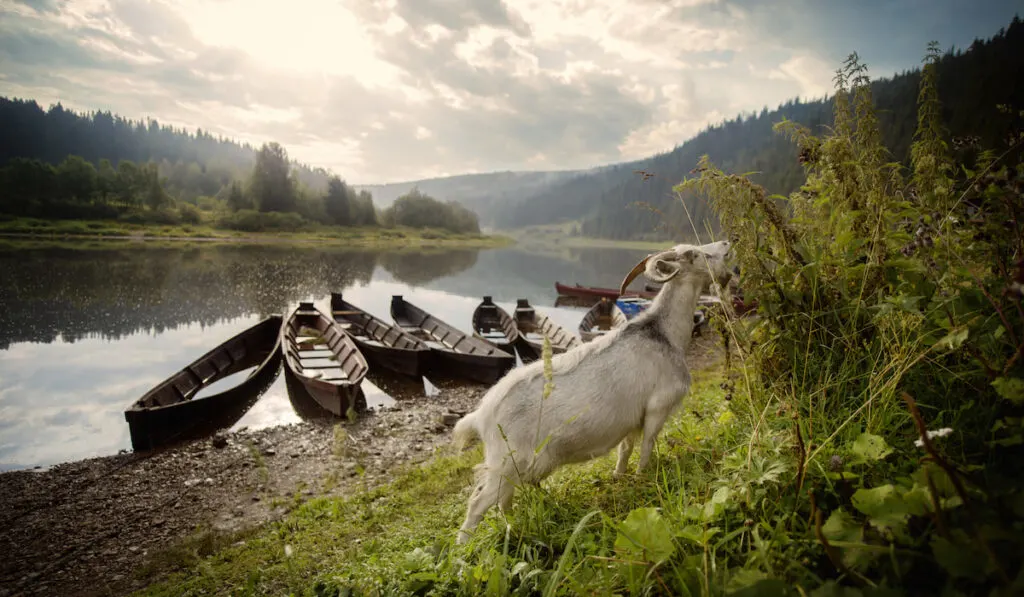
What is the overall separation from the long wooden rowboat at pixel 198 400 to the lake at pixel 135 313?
507 millimetres

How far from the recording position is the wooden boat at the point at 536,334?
17188 mm

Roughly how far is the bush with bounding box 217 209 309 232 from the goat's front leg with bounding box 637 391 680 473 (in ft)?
344

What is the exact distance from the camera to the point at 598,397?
3414 millimetres

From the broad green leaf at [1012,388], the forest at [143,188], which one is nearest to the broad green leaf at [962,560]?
the broad green leaf at [1012,388]

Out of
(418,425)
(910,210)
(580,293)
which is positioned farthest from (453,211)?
(910,210)

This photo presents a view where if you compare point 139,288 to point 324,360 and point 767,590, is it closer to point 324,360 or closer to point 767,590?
point 324,360

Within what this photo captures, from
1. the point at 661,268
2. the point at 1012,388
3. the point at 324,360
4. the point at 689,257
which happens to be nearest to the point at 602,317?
the point at 324,360

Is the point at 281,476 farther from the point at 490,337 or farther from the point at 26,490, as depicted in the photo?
the point at 490,337

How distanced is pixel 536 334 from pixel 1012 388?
2117 cm

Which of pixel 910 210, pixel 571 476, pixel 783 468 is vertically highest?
pixel 910 210

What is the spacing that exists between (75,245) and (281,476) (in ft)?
242

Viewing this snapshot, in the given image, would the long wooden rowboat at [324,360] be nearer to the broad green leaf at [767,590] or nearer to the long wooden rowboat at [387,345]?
the long wooden rowboat at [387,345]

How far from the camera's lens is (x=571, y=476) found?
4.45 metres

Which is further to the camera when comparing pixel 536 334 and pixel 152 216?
pixel 152 216
